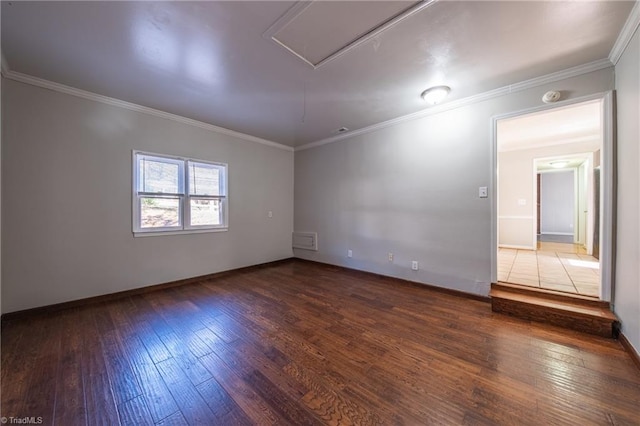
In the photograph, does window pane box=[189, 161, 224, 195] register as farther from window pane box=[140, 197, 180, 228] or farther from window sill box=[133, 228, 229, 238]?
window sill box=[133, 228, 229, 238]

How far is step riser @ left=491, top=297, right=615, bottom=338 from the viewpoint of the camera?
2082mm

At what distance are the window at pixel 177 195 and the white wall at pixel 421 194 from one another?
79.2 inches

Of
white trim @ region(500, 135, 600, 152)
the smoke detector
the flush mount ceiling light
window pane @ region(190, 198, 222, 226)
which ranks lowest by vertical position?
window pane @ region(190, 198, 222, 226)

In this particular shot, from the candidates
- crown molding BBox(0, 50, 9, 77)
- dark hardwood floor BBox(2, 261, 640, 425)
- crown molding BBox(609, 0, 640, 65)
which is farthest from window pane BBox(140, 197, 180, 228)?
crown molding BBox(609, 0, 640, 65)

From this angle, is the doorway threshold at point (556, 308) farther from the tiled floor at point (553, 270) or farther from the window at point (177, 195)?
the window at point (177, 195)

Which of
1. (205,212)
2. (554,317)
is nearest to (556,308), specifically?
(554,317)

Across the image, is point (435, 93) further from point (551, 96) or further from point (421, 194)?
point (421, 194)

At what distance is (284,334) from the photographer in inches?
84.6

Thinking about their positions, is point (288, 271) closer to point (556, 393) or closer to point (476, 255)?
point (476, 255)

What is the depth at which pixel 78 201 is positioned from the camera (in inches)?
110

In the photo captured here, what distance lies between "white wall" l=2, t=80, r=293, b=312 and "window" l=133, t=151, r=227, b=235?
13 centimetres

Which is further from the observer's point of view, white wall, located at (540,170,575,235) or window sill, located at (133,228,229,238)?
white wall, located at (540,170,575,235)

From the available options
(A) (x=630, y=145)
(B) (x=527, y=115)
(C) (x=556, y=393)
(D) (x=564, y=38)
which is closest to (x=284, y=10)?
(D) (x=564, y=38)


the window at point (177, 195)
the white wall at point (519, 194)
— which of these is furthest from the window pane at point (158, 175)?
the white wall at point (519, 194)
